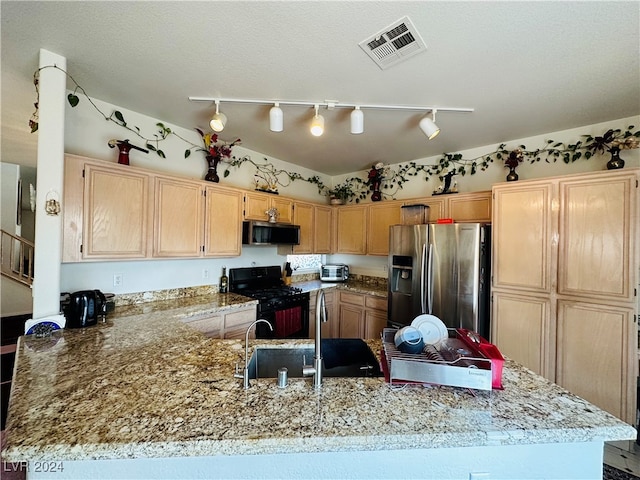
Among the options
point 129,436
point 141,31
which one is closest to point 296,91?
point 141,31

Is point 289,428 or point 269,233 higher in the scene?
point 269,233

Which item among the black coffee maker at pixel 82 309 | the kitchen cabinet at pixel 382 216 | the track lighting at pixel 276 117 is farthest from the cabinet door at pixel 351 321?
the black coffee maker at pixel 82 309

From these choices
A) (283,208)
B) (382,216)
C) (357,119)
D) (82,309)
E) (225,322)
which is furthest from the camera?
(382,216)

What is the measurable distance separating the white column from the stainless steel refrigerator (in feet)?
10.0

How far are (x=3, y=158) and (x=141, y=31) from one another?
3.69 metres

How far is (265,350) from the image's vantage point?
1.52 meters

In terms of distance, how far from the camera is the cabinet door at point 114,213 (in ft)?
6.49

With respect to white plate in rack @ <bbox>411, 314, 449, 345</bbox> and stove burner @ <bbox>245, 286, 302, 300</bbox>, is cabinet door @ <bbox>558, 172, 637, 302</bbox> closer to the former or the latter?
white plate in rack @ <bbox>411, 314, 449, 345</bbox>

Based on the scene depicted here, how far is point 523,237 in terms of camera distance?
7.90ft

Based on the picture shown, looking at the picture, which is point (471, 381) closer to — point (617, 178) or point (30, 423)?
point (30, 423)

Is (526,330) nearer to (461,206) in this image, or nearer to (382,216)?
(461,206)

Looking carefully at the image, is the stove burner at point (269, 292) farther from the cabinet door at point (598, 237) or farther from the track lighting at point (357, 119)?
the cabinet door at point (598, 237)

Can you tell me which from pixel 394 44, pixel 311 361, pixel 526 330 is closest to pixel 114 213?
pixel 311 361

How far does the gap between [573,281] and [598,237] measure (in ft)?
1.31
